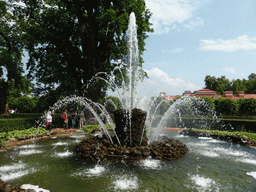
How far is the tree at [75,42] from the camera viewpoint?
15742 mm

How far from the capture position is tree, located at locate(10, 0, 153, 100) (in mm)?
15742

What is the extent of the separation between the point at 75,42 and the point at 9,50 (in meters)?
13.3

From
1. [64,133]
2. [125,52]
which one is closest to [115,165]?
[64,133]

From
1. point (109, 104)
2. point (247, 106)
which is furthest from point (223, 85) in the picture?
point (109, 104)

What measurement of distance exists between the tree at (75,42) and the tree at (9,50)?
4327mm

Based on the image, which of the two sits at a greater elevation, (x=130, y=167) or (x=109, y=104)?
(x=109, y=104)

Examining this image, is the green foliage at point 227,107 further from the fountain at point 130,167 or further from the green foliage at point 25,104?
the green foliage at point 25,104

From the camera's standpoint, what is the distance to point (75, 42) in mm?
17859

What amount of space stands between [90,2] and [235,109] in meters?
29.2

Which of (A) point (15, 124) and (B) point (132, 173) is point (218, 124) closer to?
(B) point (132, 173)

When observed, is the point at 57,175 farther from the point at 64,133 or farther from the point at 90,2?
the point at 90,2

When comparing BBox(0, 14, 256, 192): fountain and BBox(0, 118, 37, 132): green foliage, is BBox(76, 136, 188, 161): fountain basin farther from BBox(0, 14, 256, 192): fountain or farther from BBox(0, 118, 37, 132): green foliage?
BBox(0, 118, 37, 132): green foliage

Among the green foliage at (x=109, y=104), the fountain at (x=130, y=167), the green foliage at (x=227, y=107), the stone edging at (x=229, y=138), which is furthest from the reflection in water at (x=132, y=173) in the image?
the green foliage at (x=227, y=107)

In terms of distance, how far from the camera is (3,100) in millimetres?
→ 27094
